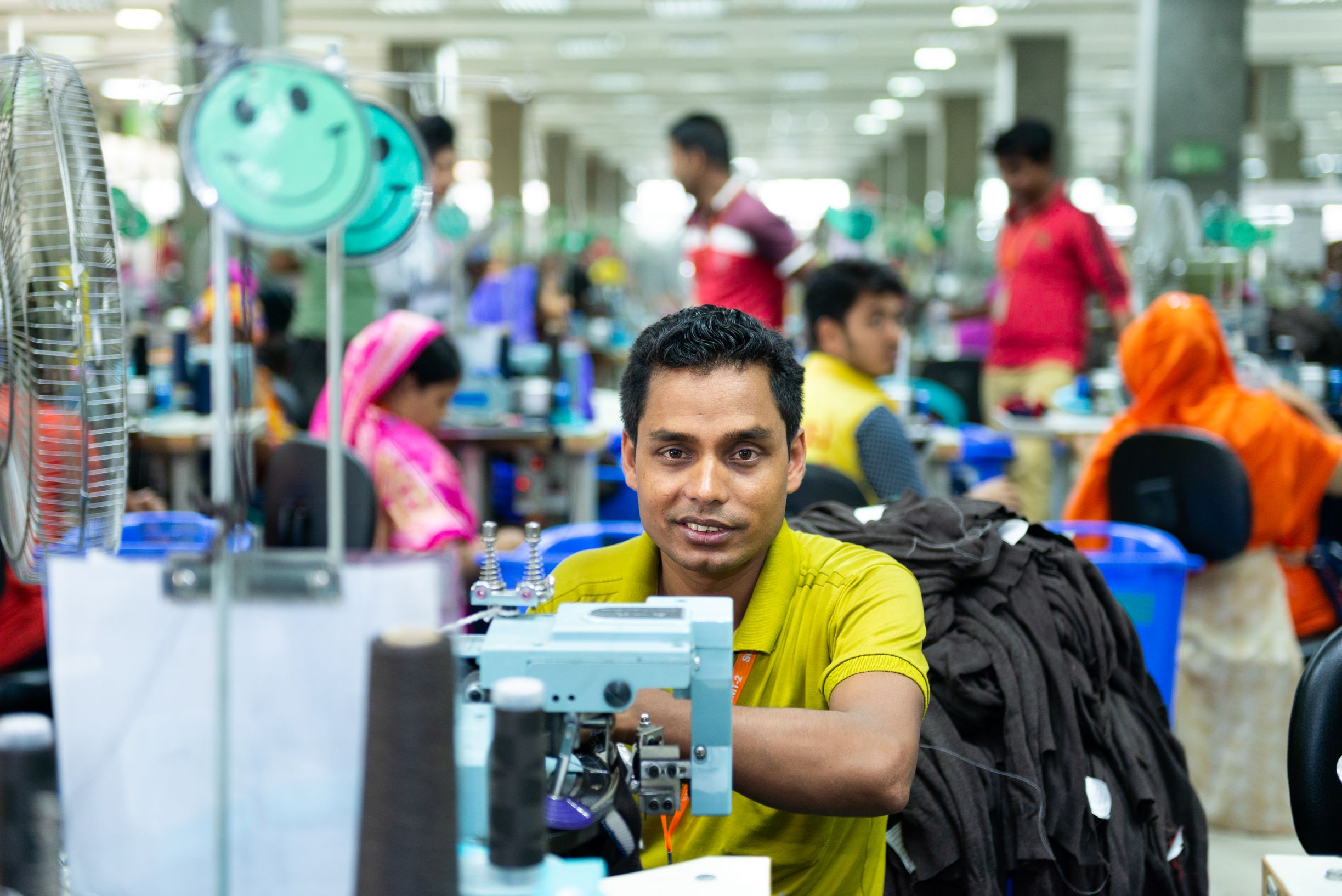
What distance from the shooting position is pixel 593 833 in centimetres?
115

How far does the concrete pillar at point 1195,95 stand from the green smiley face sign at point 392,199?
20.7ft

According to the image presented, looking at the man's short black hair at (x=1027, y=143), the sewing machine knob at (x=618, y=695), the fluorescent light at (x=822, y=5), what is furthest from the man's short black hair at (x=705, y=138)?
the fluorescent light at (x=822, y=5)

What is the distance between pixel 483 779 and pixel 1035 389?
4836mm

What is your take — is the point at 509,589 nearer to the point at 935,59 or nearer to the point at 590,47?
the point at 590,47

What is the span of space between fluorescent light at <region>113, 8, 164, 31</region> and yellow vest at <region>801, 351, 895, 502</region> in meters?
9.14

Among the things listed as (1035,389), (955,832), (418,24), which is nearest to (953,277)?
(418,24)

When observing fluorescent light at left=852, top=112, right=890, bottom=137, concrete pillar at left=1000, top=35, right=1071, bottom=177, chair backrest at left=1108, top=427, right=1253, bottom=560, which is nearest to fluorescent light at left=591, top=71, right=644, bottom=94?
fluorescent light at left=852, top=112, right=890, bottom=137

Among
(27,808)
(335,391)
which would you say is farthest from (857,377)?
(27,808)

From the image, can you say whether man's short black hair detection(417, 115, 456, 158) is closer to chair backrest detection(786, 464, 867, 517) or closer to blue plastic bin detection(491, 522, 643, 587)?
blue plastic bin detection(491, 522, 643, 587)

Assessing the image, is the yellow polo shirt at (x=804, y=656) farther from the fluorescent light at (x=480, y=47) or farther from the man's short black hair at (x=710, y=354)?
the fluorescent light at (x=480, y=47)

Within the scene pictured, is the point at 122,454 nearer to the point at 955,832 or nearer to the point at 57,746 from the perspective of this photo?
the point at 57,746

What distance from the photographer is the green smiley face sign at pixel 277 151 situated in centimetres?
86

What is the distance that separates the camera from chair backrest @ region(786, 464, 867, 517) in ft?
7.97

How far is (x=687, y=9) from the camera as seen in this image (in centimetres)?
1116
